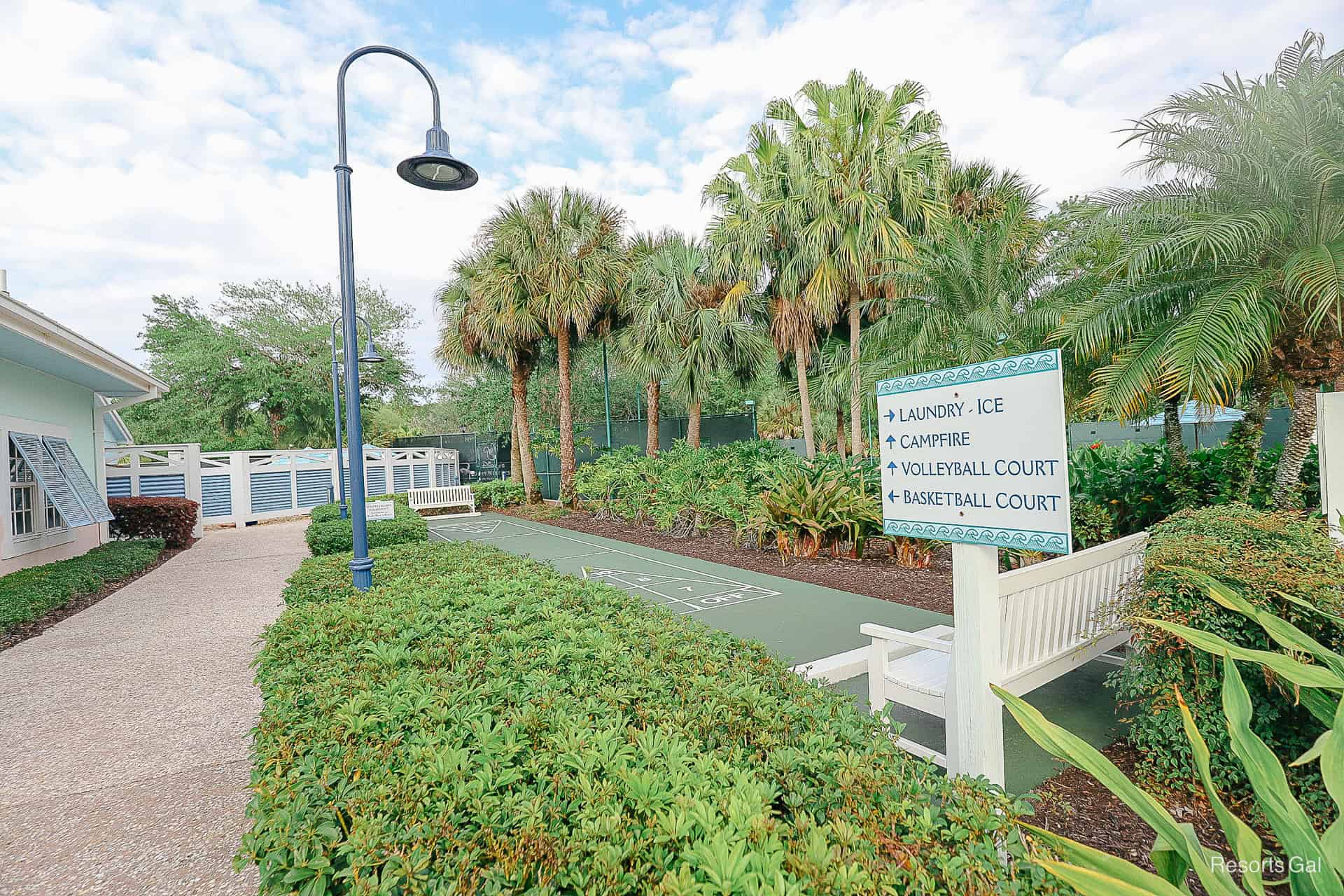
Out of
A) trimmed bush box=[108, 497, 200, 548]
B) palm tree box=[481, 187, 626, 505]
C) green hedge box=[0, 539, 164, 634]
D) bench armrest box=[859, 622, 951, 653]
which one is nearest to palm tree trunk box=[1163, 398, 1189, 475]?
bench armrest box=[859, 622, 951, 653]

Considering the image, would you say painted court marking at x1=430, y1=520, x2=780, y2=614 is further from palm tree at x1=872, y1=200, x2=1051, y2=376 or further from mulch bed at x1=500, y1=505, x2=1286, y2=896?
palm tree at x1=872, y1=200, x2=1051, y2=376

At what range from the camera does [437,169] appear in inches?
177

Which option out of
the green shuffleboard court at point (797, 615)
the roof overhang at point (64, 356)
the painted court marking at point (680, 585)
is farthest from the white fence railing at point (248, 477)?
the painted court marking at point (680, 585)

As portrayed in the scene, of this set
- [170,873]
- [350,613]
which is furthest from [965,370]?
[170,873]

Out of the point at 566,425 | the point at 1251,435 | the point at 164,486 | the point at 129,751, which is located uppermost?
the point at 566,425

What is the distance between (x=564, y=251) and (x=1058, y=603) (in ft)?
43.6

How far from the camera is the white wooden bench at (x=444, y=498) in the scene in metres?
16.4

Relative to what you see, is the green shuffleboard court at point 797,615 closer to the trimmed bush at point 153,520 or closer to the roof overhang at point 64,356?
the roof overhang at point 64,356

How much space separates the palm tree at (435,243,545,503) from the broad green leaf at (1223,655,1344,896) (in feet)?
47.8

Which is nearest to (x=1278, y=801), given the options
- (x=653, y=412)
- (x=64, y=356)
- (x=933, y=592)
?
(x=933, y=592)

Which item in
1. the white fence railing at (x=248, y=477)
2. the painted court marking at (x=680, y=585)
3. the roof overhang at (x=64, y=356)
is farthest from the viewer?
the white fence railing at (x=248, y=477)

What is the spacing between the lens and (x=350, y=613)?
3137mm

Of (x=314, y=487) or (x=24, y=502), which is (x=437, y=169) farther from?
(x=314, y=487)

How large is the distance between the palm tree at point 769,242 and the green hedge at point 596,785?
29.9ft
